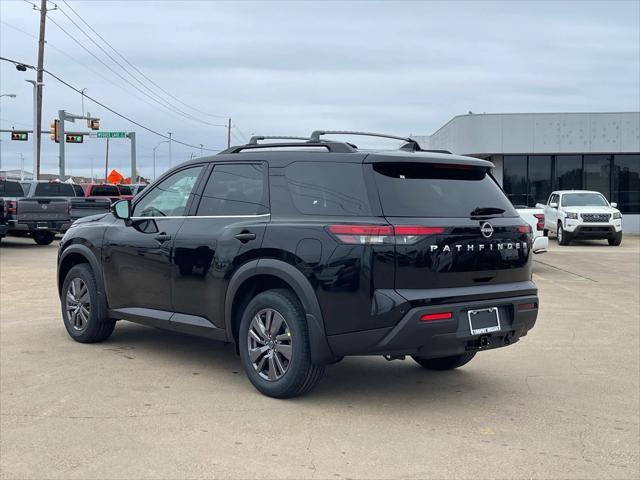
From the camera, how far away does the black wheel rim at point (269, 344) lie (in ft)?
17.3

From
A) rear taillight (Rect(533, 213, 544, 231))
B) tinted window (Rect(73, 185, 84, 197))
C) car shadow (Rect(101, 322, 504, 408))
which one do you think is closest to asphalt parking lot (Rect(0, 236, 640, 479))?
car shadow (Rect(101, 322, 504, 408))

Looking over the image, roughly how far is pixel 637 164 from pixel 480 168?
1182 inches

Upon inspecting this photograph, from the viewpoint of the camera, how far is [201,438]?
14.9 ft

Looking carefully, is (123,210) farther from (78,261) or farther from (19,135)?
(19,135)

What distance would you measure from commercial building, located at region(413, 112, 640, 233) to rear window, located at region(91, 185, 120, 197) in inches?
613

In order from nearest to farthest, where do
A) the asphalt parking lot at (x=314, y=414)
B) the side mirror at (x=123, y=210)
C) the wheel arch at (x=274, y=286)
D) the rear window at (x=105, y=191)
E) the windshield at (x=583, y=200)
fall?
the asphalt parking lot at (x=314, y=414)
the wheel arch at (x=274, y=286)
the side mirror at (x=123, y=210)
the windshield at (x=583, y=200)
the rear window at (x=105, y=191)

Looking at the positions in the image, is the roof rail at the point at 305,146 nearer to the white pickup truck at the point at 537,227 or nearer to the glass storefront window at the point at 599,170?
the white pickup truck at the point at 537,227

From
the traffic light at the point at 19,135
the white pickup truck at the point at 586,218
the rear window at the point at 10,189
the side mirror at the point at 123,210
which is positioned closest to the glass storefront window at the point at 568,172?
the white pickup truck at the point at 586,218

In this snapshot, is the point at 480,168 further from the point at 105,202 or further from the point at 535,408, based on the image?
the point at 105,202

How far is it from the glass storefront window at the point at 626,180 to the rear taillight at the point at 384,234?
30283 mm

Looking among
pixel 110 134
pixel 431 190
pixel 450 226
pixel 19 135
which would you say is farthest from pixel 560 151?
pixel 19 135

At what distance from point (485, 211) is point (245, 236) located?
1.85 metres

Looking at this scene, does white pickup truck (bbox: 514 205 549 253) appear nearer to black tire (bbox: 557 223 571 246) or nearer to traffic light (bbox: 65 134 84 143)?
black tire (bbox: 557 223 571 246)

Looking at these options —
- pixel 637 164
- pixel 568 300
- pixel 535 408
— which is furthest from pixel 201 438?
pixel 637 164
